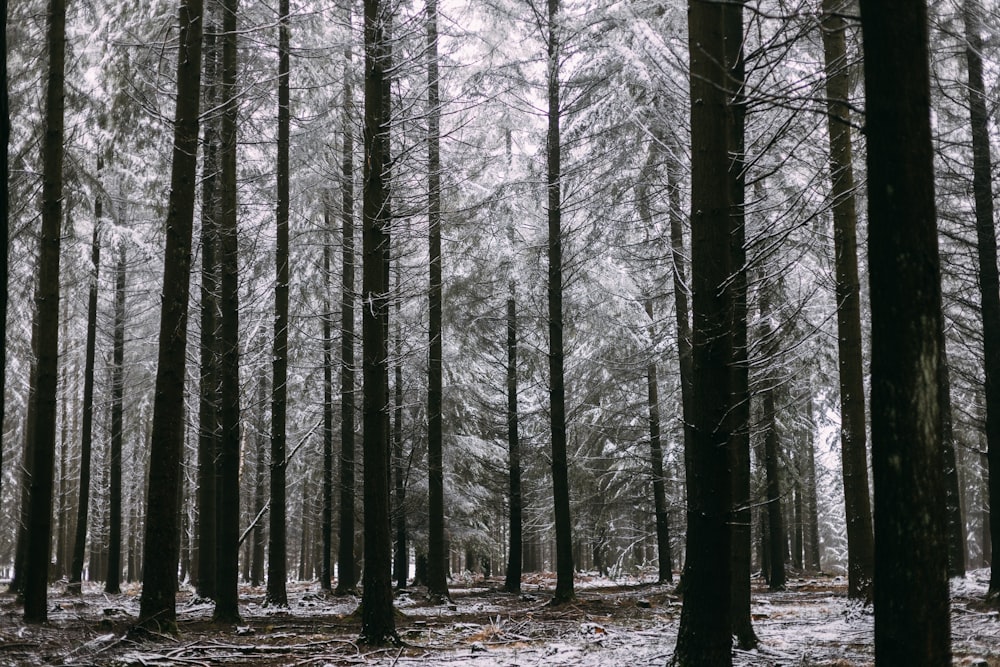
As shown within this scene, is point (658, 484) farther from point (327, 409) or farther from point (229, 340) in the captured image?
point (229, 340)

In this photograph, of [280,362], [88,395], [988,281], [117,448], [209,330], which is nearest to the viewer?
[988,281]

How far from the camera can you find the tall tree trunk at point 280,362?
13102 mm

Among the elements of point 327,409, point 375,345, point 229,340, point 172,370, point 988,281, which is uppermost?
point 988,281

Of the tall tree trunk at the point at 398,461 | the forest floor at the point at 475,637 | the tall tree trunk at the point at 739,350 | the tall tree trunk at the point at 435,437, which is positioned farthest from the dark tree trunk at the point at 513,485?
the tall tree trunk at the point at 739,350

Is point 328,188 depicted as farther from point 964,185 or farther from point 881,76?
point 881,76

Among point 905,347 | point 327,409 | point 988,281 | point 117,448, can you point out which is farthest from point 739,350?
point 117,448

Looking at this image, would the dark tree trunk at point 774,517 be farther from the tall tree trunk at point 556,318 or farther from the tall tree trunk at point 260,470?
the tall tree trunk at point 260,470

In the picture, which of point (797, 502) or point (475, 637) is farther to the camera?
point (797, 502)

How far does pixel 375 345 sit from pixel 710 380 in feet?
15.3

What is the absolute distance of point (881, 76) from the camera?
3889 mm

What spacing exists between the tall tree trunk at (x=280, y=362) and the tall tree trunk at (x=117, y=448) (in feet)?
21.0

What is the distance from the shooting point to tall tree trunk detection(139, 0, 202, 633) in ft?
28.7

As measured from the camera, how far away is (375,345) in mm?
9445

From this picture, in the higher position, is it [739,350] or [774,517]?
[739,350]
